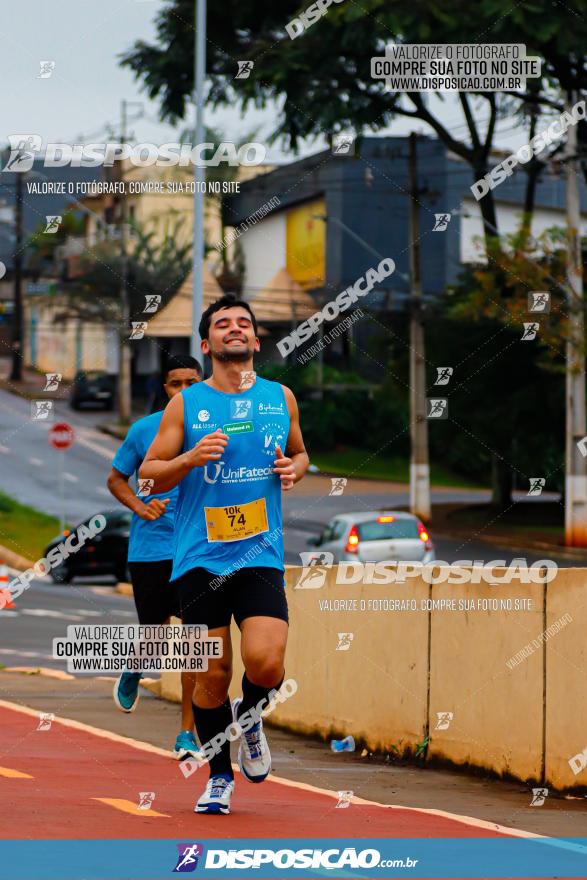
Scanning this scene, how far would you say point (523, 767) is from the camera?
28.6ft

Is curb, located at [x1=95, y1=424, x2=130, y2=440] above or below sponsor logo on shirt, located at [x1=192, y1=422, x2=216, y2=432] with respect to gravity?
below

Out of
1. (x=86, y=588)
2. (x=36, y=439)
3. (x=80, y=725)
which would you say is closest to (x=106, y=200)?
(x=36, y=439)

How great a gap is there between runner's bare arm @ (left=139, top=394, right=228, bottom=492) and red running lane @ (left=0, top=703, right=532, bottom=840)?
1.29m

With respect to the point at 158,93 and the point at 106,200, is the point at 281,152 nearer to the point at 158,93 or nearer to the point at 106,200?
the point at 158,93

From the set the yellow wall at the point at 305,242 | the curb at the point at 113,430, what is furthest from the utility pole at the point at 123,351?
the yellow wall at the point at 305,242

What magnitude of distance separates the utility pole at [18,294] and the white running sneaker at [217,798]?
6601cm

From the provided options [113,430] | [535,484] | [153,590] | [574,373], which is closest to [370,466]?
[113,430]

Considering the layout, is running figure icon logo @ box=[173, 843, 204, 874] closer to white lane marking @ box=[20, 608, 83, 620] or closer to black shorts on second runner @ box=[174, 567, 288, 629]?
black shorts on second runner @ box=[174, 567, 288, 629]

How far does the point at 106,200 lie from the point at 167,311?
2140 centimetres

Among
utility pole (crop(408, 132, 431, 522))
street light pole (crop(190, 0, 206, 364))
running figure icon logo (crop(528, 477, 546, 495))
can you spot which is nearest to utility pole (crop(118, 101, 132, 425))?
utility pole (crop(408, 132, 431, 522))

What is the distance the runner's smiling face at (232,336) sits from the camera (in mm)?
7078

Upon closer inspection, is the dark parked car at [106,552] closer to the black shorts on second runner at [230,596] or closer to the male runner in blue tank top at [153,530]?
the male runner in blue tank top at [153,530]

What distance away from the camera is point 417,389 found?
42469 millimetres

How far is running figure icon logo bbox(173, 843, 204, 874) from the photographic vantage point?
5855mm
